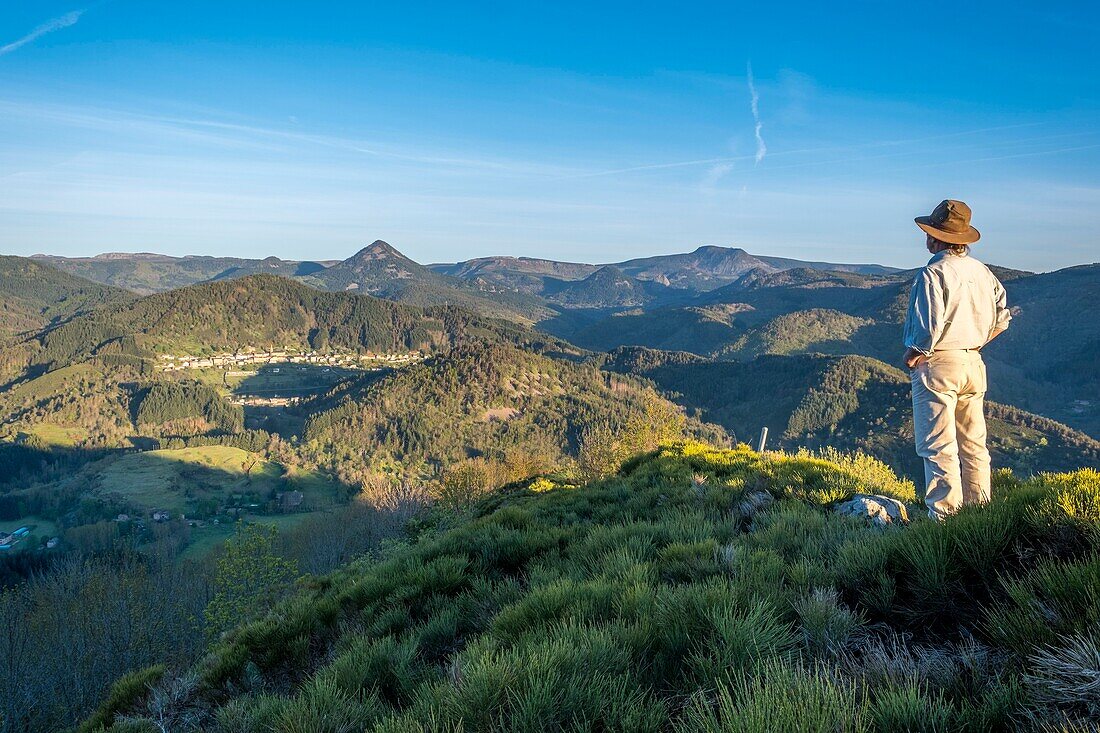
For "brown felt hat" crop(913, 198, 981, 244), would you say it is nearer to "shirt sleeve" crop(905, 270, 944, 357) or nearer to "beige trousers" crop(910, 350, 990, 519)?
"shirt sleeve" crop(905, 270, 944, 357)

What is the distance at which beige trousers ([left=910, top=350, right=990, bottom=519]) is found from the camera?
5.35 meters

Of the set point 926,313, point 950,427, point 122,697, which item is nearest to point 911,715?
point 950,427

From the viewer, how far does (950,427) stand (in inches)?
213

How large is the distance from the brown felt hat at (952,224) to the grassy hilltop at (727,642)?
2.58 meters

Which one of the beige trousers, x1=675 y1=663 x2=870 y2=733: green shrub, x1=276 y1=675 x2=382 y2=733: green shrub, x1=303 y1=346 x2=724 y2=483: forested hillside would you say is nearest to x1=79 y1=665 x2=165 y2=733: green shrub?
x1=276 y1=675 x2=382 y2=733: green shrub

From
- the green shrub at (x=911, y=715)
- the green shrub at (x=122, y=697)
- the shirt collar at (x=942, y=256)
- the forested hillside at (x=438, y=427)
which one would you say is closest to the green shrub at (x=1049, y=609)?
the green shrub at (x=911, y=715)

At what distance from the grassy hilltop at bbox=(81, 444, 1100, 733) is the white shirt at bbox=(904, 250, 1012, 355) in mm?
1643

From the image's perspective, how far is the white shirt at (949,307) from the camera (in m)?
5.32

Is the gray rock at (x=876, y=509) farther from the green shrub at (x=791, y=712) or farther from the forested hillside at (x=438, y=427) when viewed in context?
the forested hillside at (x=438, y=427)

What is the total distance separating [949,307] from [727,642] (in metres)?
4.63

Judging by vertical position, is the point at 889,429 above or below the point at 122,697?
below

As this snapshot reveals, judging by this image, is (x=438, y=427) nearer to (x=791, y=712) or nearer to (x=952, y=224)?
(x=952, y=224)

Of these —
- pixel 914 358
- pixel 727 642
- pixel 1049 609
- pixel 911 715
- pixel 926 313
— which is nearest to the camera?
pixel 911 715

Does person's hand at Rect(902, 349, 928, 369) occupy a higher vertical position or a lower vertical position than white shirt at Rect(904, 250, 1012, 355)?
lower
